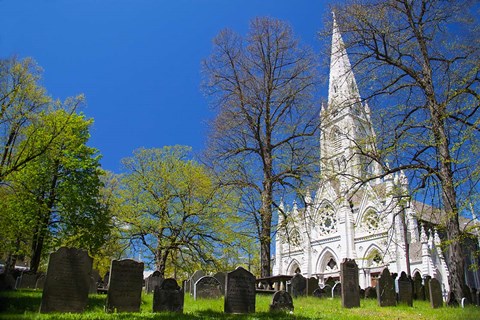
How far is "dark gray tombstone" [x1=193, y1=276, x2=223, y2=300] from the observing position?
12906 millimetres

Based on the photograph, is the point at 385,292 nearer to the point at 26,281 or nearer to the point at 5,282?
the point at 5,282

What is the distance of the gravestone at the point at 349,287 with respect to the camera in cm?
1088

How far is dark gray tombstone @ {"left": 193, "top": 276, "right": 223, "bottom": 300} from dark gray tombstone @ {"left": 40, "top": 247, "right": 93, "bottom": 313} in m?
5.14

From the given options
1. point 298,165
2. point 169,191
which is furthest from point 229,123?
point 169,191

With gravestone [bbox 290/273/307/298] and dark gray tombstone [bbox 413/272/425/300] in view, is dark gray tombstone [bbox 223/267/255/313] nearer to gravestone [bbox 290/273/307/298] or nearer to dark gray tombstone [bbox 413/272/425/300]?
gravestone [bbox 290/273/307/298]

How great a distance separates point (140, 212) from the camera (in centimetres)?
2092

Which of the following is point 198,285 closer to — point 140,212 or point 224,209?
point 224,209

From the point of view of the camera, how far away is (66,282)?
8.19 m

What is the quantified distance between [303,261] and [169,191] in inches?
941

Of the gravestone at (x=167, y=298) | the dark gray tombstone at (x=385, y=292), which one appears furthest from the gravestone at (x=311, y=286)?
the gravestone at (x=167, y=298)

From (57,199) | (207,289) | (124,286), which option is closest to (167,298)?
(124,286)

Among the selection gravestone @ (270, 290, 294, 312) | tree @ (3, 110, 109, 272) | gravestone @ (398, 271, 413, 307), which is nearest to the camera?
gravestone @ (270, 290, 294, 312)

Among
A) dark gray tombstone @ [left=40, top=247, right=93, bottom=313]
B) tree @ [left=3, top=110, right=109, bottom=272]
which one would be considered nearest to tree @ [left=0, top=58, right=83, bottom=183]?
tree @ [left=3, top=110, right=109, bottom=272]

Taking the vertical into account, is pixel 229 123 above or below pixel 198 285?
above
